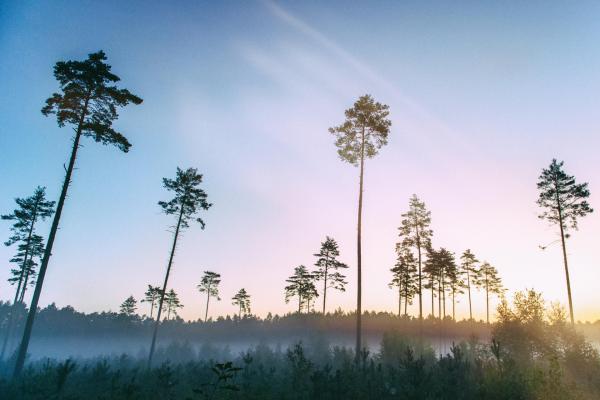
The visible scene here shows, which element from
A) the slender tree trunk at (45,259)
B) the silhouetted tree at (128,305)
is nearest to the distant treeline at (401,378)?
the slender tree trunk at (45,259)

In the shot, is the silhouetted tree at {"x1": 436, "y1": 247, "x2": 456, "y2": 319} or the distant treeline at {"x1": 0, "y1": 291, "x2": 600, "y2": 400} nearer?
the distant treeline at {"x1": 0, "y1": 291, "x2": 600, "y2": 400}

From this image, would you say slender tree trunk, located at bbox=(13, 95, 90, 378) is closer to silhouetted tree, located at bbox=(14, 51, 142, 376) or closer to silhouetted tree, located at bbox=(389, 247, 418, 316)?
silhouetted tree, located at bbox=(14, 51, 142, 376)

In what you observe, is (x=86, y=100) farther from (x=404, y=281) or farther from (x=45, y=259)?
(x=404, y=281)

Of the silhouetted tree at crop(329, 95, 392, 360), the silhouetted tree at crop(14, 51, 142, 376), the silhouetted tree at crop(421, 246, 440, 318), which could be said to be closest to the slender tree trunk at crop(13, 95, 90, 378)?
the silhouetted tree at crop(14, 51, 142, 376)

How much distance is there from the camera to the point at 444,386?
10.5 metres

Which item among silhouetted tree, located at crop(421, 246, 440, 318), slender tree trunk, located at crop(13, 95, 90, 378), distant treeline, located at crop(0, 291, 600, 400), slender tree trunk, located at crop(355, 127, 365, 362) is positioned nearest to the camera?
distant treeline, located at crop(0, 291, 600, 400)

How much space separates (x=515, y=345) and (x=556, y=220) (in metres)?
11.1

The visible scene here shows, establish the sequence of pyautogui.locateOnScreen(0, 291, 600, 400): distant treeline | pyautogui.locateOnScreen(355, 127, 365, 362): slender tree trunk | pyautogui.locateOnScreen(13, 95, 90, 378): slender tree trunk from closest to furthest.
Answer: pyautogui.locateOnScreen(0, 291, 600, 400): distant treeline, pyautogui.locateOnScreen(13, 95, 90, 378): slender tree trunk, pyautogui.locateOnScreen(355, 127, 365, 362): slender tree trunk

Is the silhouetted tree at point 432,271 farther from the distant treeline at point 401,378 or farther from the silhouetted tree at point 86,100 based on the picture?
the silhouetted tree at point 86,100

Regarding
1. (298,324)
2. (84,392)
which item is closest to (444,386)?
(84,392)

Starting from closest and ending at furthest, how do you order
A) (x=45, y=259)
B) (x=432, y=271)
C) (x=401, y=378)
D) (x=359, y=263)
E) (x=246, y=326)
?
(x=401, y=378) → (x=45, y=259) → (x=359, y=263) → (x=432, y=271) → (x=246, y=326)

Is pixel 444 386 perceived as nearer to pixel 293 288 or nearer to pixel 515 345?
pixel 515 345

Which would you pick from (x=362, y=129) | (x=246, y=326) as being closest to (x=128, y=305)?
(x=246, y=326)

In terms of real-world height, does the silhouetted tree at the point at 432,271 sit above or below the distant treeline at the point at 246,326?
above
